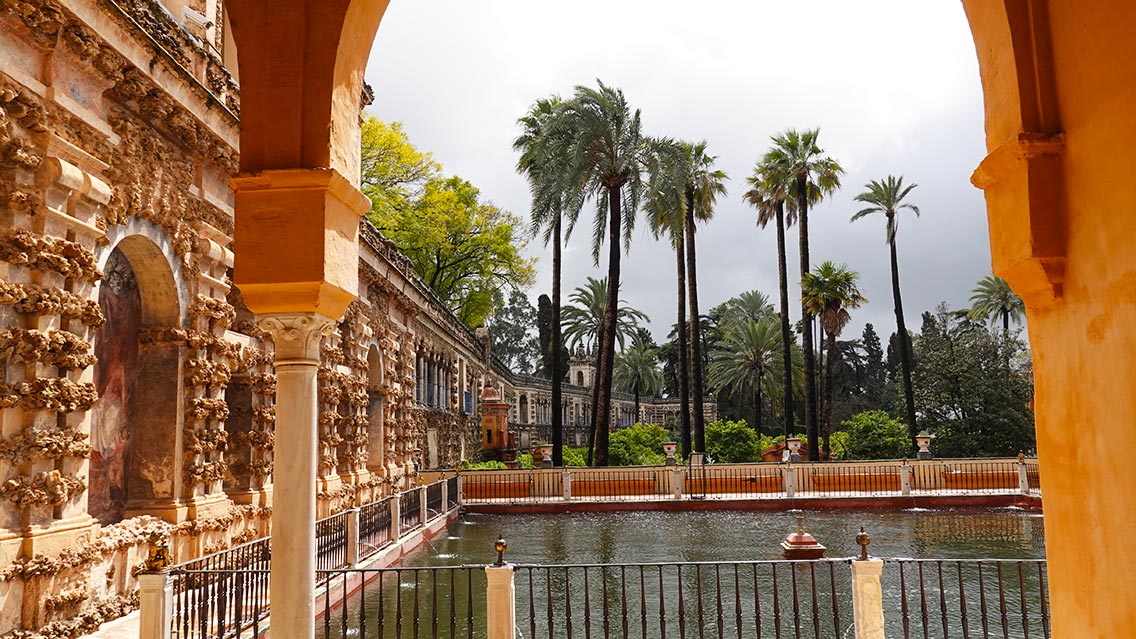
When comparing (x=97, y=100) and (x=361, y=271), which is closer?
(x=97, y=100)

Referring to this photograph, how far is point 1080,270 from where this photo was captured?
4.27 meters

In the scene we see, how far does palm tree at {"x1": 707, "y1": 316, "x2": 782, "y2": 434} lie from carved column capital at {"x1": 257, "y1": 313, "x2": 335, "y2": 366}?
56.6m

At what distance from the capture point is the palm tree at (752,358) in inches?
2441

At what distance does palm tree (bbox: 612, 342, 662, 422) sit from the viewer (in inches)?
2798

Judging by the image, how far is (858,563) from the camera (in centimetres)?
710

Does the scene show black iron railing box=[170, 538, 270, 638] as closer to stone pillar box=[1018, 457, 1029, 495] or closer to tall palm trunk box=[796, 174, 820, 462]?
stone pillar box=[1018, 457, 1029, 495]

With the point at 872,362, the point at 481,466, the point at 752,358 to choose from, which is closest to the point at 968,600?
the point at 481,466

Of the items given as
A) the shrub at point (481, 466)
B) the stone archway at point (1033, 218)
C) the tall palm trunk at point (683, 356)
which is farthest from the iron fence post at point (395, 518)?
the tall palm trunk at point (683, 356)

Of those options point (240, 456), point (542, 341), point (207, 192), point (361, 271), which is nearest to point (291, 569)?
point (207, 192)

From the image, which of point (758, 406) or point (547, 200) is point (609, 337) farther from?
point (758, 406)

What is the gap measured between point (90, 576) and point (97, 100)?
5.28 meters

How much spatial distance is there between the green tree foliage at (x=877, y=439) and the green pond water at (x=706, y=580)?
14.2 meters

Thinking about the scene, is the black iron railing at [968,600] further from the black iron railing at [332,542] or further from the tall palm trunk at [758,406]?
the tall palm trunk at [758,406]

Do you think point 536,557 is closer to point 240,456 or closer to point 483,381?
point 240,456
